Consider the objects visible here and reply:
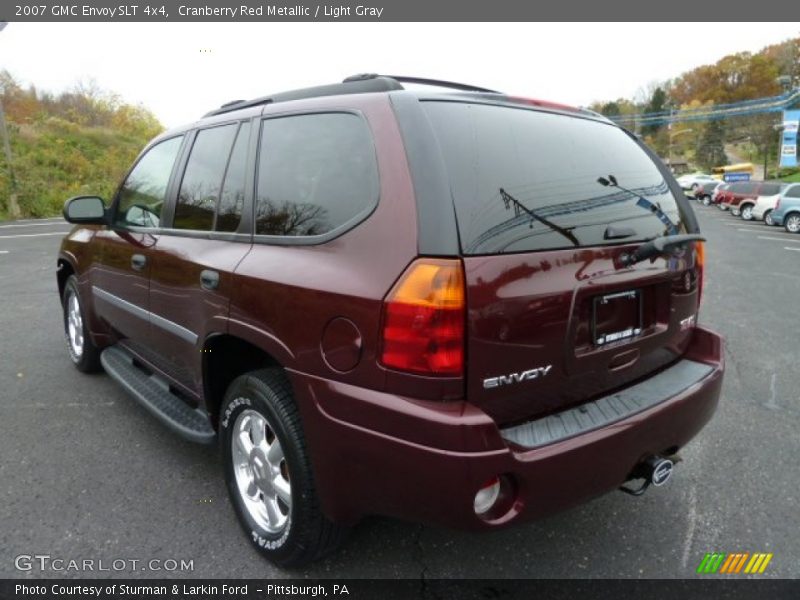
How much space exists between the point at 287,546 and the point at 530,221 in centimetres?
152

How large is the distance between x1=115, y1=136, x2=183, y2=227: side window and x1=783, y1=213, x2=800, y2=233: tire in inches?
875

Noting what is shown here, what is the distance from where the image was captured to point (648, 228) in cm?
224

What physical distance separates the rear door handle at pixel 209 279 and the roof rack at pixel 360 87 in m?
0.83

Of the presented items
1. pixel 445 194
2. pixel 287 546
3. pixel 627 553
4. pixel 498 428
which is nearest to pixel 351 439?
pixel 498 428

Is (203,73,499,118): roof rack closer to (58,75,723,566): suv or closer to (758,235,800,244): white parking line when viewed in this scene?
(58,75,723,566): suv

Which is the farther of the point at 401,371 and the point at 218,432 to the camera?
the point at 218,432

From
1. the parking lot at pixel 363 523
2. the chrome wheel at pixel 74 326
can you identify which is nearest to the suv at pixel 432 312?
the parking lot at pixel 363 523

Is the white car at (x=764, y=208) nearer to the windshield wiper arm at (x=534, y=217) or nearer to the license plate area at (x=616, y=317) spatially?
the license plate area at (x=616, y=317)

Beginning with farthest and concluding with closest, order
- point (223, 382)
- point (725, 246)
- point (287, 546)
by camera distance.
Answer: point (725, 246), point (223, 382), point (287, 546)

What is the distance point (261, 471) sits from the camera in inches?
90.8

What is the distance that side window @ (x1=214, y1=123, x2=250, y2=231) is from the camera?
2463 mm

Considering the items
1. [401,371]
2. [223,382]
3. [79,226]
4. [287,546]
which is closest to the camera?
[401,371]

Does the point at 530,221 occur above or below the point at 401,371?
above

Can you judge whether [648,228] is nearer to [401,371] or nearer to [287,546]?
[401,371]
